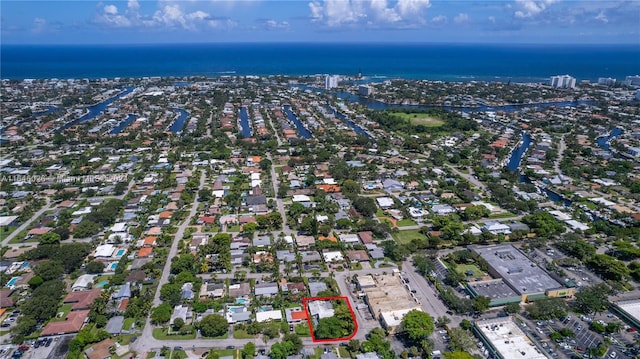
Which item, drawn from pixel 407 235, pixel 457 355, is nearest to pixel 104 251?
pixel 407 235

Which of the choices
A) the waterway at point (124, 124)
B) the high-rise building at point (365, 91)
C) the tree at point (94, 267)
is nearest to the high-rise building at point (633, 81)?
the high-rise building at point (365, 91)

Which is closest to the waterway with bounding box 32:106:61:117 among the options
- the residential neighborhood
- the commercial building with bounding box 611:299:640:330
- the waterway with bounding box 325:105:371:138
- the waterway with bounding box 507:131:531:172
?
the residential neighborhood

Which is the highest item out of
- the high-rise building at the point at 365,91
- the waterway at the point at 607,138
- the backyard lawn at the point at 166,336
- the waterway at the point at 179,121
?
the high-rise building at the point at 365,91

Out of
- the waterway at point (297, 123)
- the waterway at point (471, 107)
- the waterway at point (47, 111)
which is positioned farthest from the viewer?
the waterway at point (471, 107)

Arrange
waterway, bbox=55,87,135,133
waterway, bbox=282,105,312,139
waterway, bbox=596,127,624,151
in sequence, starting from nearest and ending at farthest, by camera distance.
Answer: waterway, bbox=596,127,624,151 → waterway, bbox=282,105,312,139 → waterway, bbox=55,87,135,133

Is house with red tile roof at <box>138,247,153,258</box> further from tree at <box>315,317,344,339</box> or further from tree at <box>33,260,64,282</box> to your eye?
tree at <box>315,317,344,339</box>

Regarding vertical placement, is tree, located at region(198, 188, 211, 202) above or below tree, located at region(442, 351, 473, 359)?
above

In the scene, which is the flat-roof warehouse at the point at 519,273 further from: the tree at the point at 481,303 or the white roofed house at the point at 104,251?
the white roofed house at the point at 104,251
